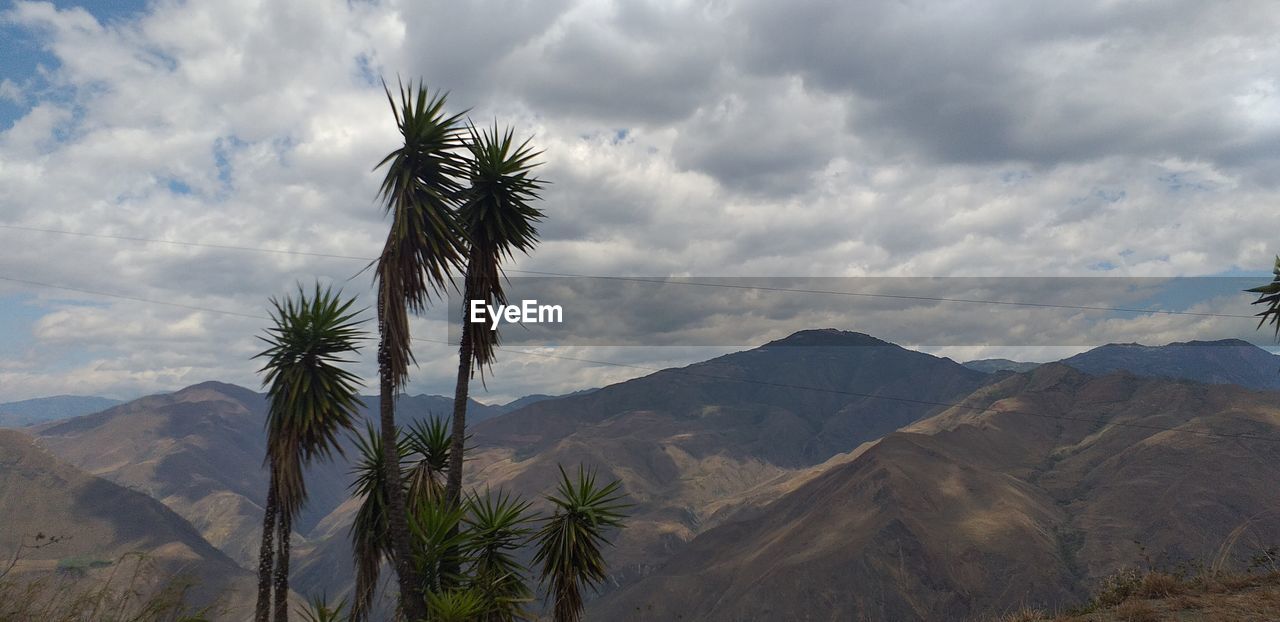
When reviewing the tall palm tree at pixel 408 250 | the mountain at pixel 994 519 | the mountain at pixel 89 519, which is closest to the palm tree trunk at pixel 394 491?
the tall palm tree at pixel 408 250

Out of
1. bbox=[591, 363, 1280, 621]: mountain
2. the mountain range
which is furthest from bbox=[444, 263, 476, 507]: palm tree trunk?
bbox=[591, 363, 1280, 621]: mountain

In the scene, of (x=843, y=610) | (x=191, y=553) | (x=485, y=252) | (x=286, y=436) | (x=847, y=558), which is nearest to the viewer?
(x=286, y=436)

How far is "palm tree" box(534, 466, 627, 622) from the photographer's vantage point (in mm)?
14703

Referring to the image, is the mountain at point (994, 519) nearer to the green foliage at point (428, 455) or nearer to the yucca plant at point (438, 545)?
the green foliage at point (428, 455)

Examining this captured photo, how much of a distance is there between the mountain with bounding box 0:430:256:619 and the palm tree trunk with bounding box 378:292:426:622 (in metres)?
114

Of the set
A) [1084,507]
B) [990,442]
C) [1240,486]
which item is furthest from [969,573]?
[990,442]

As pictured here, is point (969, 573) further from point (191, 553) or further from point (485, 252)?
point (191, 553)

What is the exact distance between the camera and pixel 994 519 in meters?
89.6

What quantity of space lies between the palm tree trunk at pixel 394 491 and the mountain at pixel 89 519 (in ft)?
373

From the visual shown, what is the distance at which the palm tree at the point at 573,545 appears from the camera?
1470 centimetres

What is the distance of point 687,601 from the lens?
96.6 metres

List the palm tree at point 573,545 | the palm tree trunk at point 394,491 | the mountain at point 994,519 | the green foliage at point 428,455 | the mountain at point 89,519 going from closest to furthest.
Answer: the palm tree trunk at point 394,491 < the palm tree at point 573,545 < the green foliage at point 428,455 < the mountain at point 994,519 < the mountain at point 89,519

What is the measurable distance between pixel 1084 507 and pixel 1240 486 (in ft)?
56.2

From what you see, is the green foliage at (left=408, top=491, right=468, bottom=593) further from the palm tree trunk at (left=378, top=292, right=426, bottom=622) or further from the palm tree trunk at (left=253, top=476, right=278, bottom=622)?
the palm tree trunk at (left=253, top=476, right=278, bottom=622)
